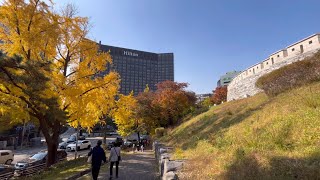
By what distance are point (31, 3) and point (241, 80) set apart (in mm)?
27492

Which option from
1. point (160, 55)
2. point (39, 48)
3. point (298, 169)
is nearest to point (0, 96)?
point (39, 48)

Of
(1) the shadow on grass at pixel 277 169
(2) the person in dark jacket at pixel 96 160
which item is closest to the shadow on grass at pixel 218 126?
(2) the person in dark jacket at pixel 96 160

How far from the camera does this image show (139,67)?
137875 mm

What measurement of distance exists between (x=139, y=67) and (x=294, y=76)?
126 m

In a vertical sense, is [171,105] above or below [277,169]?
above

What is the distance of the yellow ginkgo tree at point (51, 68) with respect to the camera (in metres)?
12.6

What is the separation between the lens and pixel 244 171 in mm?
5430

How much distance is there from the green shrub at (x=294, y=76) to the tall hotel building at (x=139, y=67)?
10936 cm

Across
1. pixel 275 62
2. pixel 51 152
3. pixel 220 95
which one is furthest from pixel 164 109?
pixel 220 95

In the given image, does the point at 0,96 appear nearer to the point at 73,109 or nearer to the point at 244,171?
the point at 73,109

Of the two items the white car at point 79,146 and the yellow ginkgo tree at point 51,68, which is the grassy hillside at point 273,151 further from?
the white car at point 79,146

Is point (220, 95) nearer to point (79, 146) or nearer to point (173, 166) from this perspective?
point (79, 146)

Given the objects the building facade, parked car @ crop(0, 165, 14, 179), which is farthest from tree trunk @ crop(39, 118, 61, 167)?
Answer: the building facade

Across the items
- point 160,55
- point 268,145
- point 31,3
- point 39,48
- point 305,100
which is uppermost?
point 160,55
